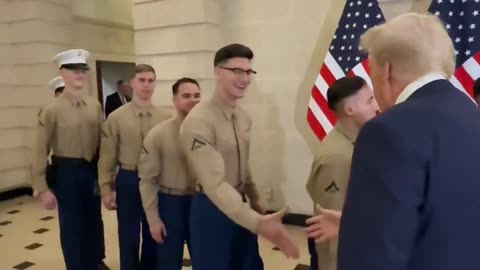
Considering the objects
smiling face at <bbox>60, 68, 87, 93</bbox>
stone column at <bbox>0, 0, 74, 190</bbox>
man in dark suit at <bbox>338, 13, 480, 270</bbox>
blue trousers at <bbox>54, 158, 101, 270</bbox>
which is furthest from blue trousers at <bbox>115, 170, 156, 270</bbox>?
stone column at <bbox>0, 0, 74, 190</bbox>

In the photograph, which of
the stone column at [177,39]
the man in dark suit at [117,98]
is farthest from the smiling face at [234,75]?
the man in dark suit at [117,98]

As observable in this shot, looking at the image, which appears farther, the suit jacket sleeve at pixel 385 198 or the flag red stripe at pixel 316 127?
the flag red stripe at pixel 316 127

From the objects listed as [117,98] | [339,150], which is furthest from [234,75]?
[117,98]

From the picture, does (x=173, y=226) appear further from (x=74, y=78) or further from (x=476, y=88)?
(x=476, y=88)

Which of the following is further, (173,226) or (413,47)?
(173,226)

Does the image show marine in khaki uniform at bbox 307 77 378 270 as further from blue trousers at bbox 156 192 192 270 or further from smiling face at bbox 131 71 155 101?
smiling face at bbox 131 71 155 101

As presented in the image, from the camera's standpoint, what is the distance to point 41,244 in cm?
384

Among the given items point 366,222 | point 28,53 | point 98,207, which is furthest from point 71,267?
point 28,53

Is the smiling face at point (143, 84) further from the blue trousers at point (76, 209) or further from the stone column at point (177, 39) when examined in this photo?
the stone column at point (177, 39)

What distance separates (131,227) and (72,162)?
61 centimetres

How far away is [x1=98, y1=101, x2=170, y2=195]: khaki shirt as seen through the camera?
2680 millimetres

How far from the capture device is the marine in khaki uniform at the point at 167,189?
7.55 ft

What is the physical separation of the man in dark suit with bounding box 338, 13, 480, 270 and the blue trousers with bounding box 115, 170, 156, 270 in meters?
1.99

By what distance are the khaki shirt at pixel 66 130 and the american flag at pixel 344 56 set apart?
1.71m
